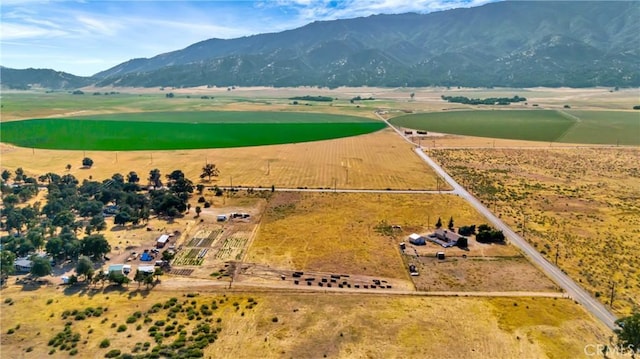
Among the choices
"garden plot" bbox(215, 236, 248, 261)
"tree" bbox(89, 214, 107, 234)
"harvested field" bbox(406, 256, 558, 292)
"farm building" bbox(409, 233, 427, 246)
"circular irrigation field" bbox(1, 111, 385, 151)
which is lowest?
"harvested field" bbox(406, 256, 558, 292)

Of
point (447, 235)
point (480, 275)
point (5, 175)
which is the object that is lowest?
point (480, 275)

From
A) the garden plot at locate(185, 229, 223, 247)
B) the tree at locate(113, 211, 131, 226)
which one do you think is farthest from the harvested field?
the tree at locate(113, 211, 131, 226)

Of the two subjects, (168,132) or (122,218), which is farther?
(168,132)

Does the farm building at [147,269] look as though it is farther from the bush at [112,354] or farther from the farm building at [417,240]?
the farm building at [417,240]

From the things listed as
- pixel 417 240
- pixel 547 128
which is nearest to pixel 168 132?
pixel 417 240

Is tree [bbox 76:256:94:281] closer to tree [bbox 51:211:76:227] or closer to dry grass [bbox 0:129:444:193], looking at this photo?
tree [bbox 51:211:76:227]

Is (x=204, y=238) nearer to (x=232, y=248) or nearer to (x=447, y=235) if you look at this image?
(x=232, y=248)

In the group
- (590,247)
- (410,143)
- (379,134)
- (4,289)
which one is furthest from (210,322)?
(379,134)
